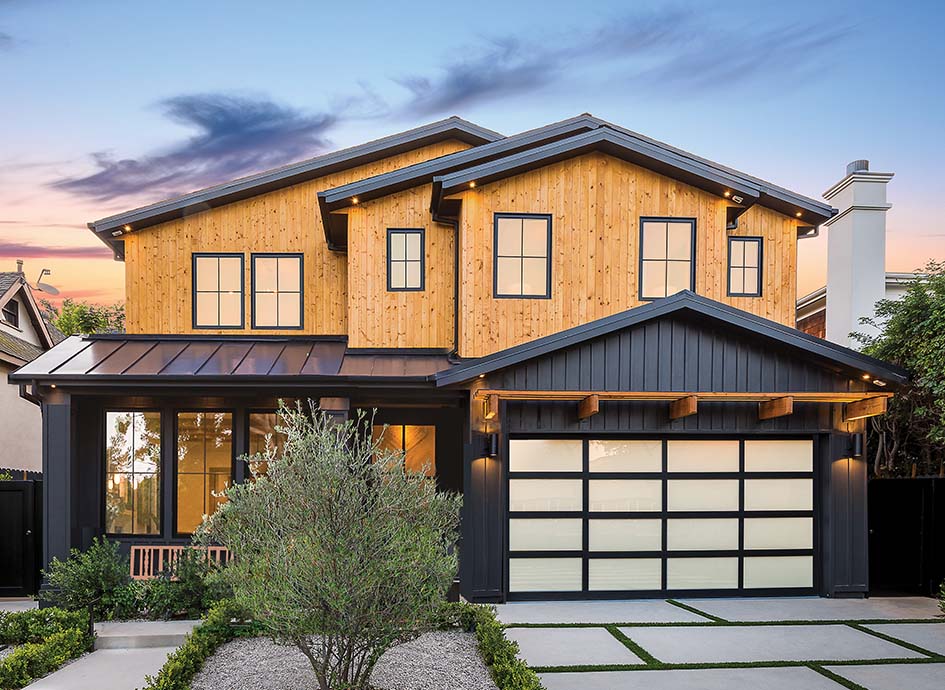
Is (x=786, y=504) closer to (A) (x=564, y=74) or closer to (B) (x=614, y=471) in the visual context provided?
(B) (x=614, y=471)

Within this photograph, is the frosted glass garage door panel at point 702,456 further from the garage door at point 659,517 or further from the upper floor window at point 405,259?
the upper floor window at point 405,259

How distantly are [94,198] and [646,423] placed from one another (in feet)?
60.4

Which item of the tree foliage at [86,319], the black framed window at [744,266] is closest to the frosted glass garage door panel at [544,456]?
the black framed window at [744,266]

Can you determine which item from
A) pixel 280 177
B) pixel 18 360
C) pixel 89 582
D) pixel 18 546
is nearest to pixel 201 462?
pixel 89 582

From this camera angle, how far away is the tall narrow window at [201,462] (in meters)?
11.2

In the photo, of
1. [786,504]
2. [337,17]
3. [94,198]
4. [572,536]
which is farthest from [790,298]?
[94,198]

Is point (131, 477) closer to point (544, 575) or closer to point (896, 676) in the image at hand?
point (544, 575)

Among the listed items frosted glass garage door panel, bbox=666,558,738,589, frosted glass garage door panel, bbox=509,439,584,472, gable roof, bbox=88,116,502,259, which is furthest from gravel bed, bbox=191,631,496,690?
gable roof, bbox=88,116,502,259

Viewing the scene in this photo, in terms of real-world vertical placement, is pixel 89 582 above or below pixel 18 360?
below

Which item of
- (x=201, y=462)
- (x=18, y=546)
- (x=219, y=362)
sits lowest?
(x=18, y=546)

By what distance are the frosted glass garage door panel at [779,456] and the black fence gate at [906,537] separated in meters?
→ 1.20

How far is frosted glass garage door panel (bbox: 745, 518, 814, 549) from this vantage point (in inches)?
411

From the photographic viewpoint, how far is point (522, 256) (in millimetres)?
11008

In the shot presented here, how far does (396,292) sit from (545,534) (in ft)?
14.8
